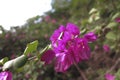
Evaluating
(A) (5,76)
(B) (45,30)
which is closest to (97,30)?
(A) (5,76)

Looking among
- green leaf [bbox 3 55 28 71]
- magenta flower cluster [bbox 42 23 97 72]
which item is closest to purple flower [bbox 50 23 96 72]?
magenta flower cluster [bbox 42 23 97 72]

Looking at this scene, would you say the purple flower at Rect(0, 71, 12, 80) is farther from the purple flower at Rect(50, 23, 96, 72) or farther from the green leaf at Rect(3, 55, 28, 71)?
the purple flower at Rect(50, 23, 96, 72)

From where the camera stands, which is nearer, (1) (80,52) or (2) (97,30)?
(1) (80,52)

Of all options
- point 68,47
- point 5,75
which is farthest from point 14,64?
point 68,47

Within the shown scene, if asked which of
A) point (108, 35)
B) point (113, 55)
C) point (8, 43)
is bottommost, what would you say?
point (113, 55)

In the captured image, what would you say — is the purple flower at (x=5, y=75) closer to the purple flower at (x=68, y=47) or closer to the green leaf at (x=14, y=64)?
the green leaf at (x=14, y=64)

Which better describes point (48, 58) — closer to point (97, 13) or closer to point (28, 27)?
point (97, 13)
